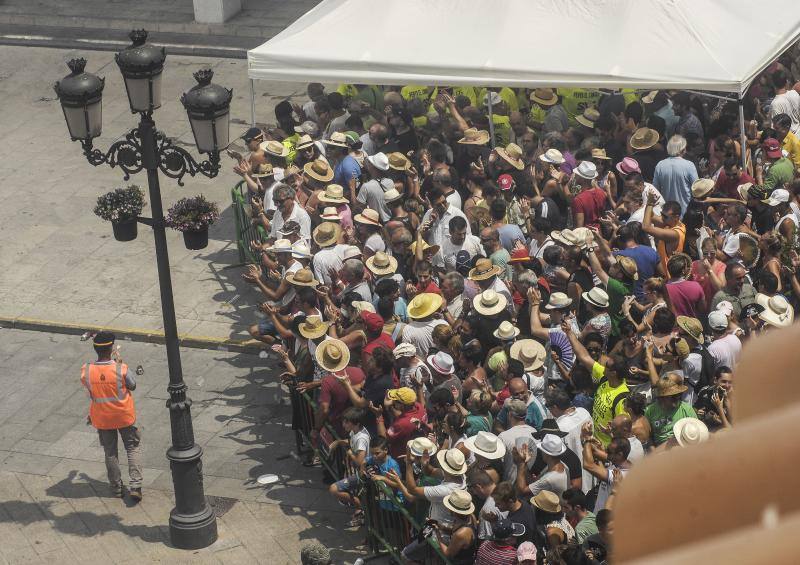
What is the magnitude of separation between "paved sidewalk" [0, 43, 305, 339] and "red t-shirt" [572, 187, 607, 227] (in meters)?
4.56

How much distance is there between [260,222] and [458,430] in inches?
247

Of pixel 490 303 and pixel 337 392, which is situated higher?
pixel 490 303

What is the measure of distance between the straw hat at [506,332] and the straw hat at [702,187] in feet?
10.4

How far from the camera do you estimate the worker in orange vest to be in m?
11.3

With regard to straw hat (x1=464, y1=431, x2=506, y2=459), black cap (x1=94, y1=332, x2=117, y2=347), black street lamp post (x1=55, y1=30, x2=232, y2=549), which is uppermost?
black street lamp post (x1=55, y1=30, x2=232, y2=549)

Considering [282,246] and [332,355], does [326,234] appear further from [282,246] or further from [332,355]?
[332,355]

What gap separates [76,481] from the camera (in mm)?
12383

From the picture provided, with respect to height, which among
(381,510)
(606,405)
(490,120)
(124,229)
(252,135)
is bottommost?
(381,510)

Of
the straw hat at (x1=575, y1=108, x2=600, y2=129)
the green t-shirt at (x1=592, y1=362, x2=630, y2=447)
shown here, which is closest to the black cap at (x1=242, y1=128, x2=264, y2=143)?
the straw hat at (x1=575, y1=108, x2=600, y2=129)

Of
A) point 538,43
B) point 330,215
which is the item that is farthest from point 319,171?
point 538,43

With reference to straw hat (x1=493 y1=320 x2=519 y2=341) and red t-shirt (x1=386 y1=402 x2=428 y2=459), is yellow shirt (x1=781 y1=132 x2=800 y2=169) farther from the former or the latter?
red t-shirt (x1=386 y1=402 x2=428 y2=459)

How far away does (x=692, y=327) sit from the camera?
398 inches

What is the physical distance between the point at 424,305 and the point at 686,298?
8.00 feet

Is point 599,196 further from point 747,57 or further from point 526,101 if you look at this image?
point 526,101
